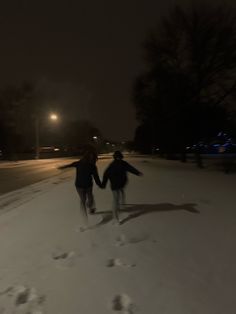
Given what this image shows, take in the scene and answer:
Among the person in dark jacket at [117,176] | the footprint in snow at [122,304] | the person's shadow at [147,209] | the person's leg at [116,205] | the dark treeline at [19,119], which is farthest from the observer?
the dark treeline at [19,119]

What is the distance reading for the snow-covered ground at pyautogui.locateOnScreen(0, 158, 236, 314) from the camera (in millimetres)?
5648

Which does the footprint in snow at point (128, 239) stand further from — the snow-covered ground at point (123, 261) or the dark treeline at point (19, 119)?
the dark treeline at point (19, 119)

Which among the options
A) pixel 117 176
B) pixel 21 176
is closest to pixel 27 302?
pixel 117 176

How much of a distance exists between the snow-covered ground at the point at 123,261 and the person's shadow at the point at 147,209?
22mm

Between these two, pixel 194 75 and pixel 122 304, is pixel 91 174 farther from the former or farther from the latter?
pixel 194 75

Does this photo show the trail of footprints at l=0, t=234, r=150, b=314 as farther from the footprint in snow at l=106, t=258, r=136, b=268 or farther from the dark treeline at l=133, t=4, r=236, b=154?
the dark treeline at l=133, t=4, r=236, b=154

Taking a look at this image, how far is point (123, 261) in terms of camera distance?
718 cm

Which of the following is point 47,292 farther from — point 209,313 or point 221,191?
point 221,191

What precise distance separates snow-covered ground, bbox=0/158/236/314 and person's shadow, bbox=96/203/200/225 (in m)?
0.02

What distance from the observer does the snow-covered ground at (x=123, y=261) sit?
565 cm

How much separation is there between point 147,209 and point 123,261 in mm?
4351

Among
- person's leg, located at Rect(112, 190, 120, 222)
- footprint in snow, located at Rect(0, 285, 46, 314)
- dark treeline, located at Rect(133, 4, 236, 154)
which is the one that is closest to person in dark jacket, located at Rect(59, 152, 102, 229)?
person's leg, located at Rect(112, 190, 120, 222)

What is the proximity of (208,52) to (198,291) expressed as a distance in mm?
32900

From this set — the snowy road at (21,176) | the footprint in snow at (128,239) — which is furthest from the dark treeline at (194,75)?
the footprint in snow at (128,239)
